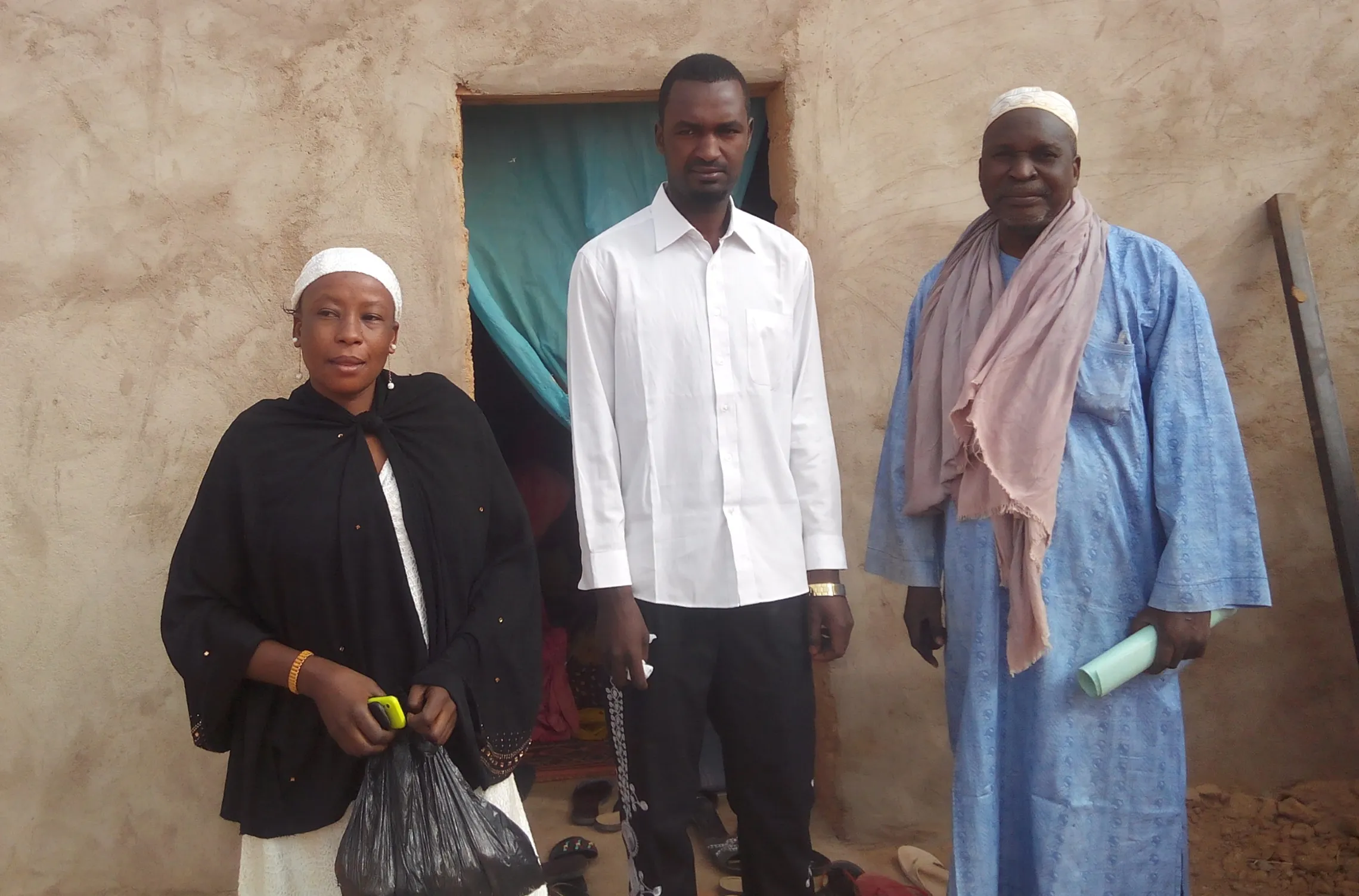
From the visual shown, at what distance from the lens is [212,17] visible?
3.30 metres

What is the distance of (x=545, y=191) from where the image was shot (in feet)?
11.9

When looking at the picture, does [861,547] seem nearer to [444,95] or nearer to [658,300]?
[658,300]

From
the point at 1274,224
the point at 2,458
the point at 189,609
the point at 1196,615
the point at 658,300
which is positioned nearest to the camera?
the point at 189,609

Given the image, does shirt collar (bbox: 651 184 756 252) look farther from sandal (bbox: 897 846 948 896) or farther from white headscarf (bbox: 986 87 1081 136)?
sandal (bbox: 897 846 948 896)

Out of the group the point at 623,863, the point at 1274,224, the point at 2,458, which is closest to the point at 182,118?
the point at 2,458

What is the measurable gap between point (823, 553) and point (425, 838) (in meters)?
1.10

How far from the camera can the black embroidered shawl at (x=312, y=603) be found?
6.32ft

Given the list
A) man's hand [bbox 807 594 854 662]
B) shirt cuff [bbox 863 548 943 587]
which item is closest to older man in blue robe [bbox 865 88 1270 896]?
shirt cuff [bbox 863 548 943 587]

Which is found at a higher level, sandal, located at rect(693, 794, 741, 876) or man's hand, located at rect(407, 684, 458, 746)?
man's hand, located at rect(407, 684, 458, 746)

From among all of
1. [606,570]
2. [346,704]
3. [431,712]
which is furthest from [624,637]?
[346,704]

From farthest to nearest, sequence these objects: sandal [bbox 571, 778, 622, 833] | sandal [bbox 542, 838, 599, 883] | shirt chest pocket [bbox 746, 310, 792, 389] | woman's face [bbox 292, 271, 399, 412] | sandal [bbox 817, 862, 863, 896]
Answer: sandal [bbox 571, 778, 622, 833], sandal [bbox 542, 838, 599, 883], sandal [bbox 817, 862, 863, 896], shirt chest pocket [bbox 746, 310, 792, 389], woman's face [bbox 292, 271, 399, 412]

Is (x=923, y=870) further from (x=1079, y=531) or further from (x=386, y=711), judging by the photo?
(x=386, y=711)

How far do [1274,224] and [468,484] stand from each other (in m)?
2.95

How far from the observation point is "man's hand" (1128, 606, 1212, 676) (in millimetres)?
2229
